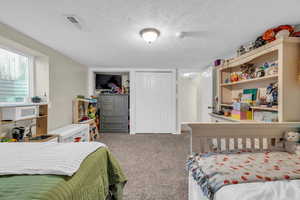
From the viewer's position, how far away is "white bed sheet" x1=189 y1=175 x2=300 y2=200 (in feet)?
2.33

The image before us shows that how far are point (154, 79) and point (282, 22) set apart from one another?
3.15m

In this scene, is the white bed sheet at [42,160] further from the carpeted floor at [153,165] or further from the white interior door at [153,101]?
the white interior door at [153,101]

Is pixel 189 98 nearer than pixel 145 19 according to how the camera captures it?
No

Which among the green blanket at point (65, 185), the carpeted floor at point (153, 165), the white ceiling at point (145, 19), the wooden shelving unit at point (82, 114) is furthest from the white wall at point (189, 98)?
the green blanket at point (65, 185)

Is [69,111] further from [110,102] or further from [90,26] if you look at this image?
[90,26]

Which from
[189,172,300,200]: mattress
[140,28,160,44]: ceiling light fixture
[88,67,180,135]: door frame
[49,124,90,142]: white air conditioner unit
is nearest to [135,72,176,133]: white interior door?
[88,67,180,135]: door frame

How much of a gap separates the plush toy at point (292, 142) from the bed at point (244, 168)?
50 millimetres

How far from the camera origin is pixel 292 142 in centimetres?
134

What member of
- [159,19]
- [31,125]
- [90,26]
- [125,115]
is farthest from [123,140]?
[159,19]

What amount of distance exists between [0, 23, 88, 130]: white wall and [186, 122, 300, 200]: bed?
2698mm

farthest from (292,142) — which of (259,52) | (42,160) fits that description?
(42,160)

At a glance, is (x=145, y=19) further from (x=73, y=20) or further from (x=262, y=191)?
(x=262, y=191)

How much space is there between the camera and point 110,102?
451 cm

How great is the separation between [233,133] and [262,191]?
0.70 metres
